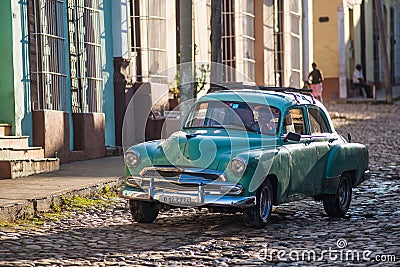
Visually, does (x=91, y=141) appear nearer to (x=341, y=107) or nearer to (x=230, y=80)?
(x=230, y=80)

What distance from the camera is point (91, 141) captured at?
1628 cm

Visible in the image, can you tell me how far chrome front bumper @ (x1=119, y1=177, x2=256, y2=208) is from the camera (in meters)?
9.29

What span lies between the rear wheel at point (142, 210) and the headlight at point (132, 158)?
1.35 feet

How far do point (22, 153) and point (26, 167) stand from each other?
0.52 m

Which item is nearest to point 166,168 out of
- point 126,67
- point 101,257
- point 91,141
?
point 101,257

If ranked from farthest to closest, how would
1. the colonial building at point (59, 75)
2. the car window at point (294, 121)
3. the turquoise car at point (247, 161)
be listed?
the colonial building at point (59, 75)
the car window at point (294, 121)
the turquoise car at point (247, 161)

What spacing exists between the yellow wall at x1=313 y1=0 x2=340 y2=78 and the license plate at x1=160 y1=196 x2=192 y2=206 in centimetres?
3233

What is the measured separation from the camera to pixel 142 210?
10.0 metres

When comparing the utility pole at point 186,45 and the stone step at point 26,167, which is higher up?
the utility pole at point 186,45

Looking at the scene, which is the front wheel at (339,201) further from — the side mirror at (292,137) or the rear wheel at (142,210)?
the rear wheel at (142,210)

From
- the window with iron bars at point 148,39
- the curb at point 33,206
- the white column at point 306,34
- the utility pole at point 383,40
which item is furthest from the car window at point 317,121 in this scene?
the utility pole at point 383,40

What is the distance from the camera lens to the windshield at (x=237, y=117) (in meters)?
10.4

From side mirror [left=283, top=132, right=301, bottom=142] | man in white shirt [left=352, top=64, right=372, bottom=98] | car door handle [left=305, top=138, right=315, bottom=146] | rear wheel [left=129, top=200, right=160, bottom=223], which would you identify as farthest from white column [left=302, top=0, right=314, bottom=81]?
rear wheel [left=129, top=200, right=160, bottom=223]

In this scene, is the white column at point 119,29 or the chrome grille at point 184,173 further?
the white column at point 119,29
